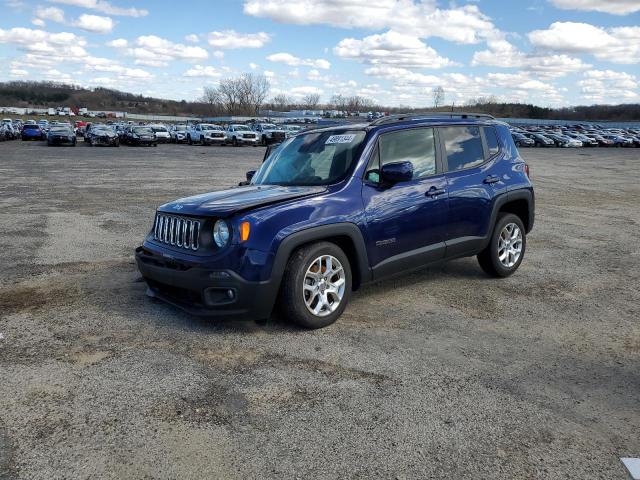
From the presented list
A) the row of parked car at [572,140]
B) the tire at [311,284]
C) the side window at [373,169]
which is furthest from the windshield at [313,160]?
the row of parked car at [572,140]

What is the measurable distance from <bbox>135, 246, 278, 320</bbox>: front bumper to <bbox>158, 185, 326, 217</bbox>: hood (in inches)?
17.8

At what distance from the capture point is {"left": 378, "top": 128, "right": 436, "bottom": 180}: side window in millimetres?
5578

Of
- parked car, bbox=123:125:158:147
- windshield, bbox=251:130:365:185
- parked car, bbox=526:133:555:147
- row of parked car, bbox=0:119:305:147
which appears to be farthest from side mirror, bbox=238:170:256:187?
parked car, bbox=526:133:555:147

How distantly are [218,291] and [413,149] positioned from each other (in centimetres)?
242

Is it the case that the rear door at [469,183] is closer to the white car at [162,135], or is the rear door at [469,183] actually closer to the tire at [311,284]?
the tire at [311,284]

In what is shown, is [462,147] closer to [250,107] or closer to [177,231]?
[177,231]

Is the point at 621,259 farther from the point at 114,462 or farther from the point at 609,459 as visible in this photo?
the point at 114,462

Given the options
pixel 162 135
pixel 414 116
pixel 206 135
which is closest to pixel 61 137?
pixel 162 135

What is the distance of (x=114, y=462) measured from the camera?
3061 mm

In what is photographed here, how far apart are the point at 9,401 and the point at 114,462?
1.11 metres

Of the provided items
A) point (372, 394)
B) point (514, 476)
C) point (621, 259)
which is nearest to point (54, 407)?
point (372, 394)

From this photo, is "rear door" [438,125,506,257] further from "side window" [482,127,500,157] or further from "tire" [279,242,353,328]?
"tire" [279,242,353,328]

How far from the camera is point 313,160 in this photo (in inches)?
224

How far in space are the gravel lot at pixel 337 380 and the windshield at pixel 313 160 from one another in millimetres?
1322
